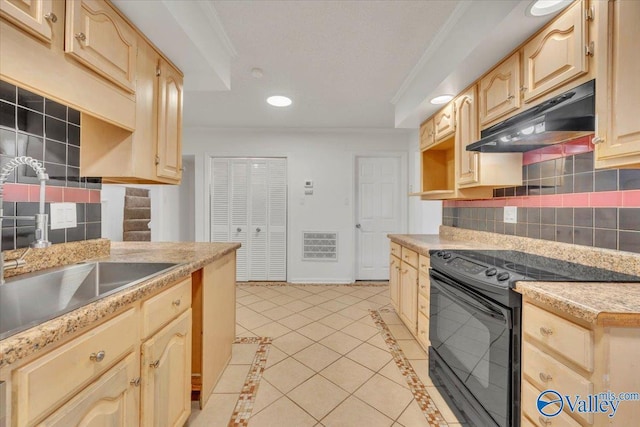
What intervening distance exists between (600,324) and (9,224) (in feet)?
6.98

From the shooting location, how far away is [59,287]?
3.92 feet

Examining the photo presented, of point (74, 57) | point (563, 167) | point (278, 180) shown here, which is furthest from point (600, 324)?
point (278, 180)

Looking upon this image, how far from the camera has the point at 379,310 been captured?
3.07m

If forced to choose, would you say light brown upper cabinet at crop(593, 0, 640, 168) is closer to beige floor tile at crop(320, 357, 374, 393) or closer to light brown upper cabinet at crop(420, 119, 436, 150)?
light brown upper cabinet at crop(420, 119, 436, 150)

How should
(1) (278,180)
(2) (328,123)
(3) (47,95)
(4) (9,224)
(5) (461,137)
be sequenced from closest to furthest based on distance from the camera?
(3) (47,95) < (4) (9,224) < (5) (461,137) < (2) (328,123) < (1) (278,180)

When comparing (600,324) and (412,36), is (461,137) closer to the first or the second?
(412,36)

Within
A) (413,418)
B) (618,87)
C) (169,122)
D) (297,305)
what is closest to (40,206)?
(169,122)

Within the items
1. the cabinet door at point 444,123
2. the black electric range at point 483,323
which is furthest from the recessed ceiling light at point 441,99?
the black electric range at point 483,323

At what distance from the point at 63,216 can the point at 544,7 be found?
250cm

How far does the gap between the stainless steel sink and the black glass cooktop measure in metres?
1.62

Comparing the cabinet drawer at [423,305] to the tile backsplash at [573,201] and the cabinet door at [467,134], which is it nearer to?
the tile backsplash at [573,201]

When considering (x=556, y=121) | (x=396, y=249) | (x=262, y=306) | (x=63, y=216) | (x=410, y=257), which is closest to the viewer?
(x=556, y=121)

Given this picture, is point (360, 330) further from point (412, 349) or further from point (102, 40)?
point (102, 40)

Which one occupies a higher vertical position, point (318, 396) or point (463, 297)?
point (463, 297)
